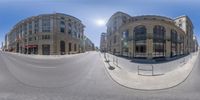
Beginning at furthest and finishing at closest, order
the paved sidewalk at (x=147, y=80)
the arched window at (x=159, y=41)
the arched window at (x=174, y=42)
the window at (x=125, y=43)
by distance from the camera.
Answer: the paved sidewalk at (x=147, y=80) < the arched window at (x=174, y=42) < the window at (x=125, y=43) < the arched window at (x=159, y=41)

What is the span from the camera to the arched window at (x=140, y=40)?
476 cm

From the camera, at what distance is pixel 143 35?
4.83 meters

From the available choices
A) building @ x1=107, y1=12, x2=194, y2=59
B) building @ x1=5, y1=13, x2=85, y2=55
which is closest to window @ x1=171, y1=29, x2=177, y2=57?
building @ x1=107, y1=12, x2=194, y2=59

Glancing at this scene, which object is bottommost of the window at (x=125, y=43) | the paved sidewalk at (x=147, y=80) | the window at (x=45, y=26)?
the paved sidewalk at (x=147, y=80)

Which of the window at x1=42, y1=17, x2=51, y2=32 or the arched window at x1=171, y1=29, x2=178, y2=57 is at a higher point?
the window at x1=42, y1=17, x2=51, y2=32

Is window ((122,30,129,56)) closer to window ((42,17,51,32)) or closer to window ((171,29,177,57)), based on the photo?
window ((171,29,177,57))

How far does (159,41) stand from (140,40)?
2.02 ft

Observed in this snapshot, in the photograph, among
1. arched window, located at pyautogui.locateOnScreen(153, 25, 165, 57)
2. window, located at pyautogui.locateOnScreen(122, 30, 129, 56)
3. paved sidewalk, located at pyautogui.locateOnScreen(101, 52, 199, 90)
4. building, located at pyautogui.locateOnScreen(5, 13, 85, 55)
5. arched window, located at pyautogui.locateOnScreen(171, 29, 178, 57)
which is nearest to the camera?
arched window, located at pyautogui.locateOnScreen(153, 25, 165, 57)

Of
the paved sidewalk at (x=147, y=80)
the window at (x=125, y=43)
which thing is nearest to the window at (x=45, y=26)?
the window at (x=125, y=43)

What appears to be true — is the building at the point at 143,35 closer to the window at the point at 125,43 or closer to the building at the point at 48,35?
the window at the point at 125,43

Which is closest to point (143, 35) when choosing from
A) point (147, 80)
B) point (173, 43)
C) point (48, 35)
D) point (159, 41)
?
point (159, 41)

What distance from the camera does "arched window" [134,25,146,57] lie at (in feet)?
15.6

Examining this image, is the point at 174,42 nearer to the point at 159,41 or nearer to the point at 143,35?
the point at 159,41

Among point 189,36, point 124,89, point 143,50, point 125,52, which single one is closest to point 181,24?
point 189,36
